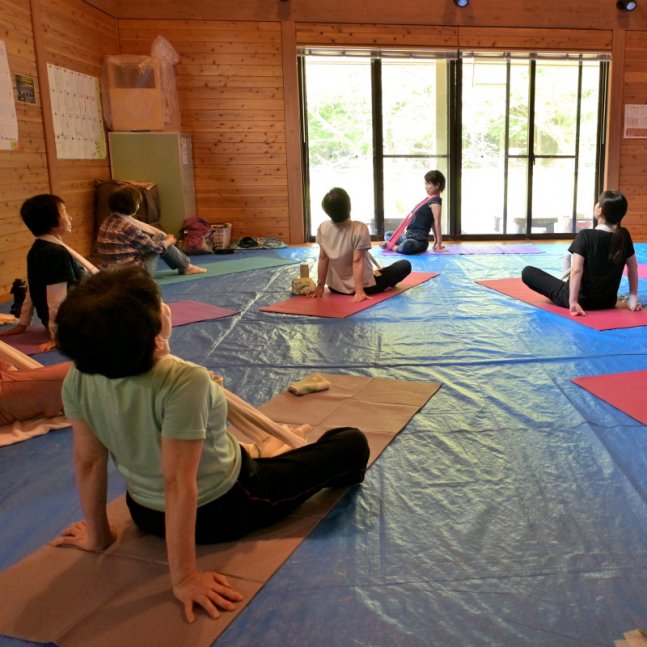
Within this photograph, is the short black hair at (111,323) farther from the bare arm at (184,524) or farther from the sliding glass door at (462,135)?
the sliding glass door at (462,135)

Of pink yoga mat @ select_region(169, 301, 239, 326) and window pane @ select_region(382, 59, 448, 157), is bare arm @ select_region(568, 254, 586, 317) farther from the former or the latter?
window pane @ select_region(382, 59, 448, 157)

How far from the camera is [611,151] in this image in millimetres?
7949

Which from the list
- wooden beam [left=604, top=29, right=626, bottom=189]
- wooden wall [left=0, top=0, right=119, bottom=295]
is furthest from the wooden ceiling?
wooden wall [left=0, top=0, right=119, bottom=295]

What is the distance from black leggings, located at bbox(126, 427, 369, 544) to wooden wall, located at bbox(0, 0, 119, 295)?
4103 mm

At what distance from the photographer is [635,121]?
7961 mm

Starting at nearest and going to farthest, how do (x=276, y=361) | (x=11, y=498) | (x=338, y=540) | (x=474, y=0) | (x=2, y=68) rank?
(x=338, y=540), (x=11, y=498), (x=276, y=361), (x=2, y=68), (x=474, y=0)

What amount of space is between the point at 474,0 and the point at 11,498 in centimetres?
753

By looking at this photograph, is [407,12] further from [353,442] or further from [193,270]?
[353,442]

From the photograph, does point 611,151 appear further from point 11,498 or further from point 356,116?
point 11,498

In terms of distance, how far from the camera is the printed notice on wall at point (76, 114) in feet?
19.2

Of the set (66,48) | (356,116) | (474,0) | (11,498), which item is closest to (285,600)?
(11,498)

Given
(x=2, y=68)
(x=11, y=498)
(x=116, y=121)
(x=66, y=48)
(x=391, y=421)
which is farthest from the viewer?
(x=116, y=121)

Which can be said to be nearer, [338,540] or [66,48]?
[338,540]

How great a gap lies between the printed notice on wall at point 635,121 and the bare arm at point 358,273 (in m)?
5.38
